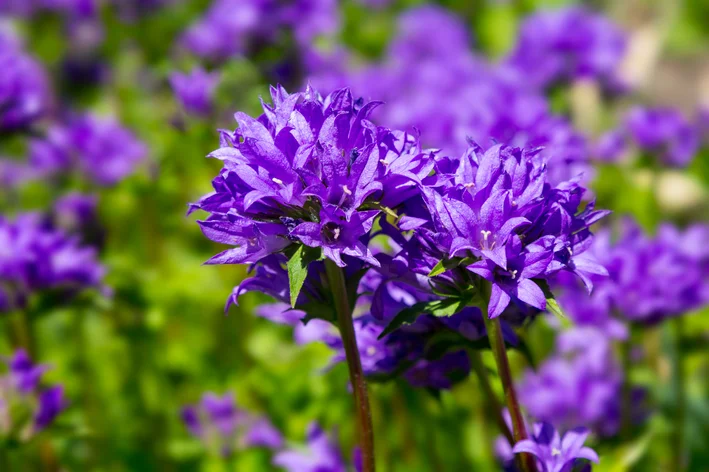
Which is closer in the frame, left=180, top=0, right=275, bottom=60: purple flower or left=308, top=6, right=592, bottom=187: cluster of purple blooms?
left=308, top=6, right=592, bottom=187: cluster of purple blooms

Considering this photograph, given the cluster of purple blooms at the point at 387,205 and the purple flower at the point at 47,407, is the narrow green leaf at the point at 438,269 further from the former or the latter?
the purple flower at the point at 47,407

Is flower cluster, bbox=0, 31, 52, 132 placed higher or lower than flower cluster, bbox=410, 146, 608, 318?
higher

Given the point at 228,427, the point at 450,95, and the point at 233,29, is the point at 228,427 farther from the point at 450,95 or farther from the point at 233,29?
the point at 450,95

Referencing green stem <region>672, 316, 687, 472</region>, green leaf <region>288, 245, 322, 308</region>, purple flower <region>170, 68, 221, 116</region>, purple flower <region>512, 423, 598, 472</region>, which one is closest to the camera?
green leaf <region>288, 245, 322, 308</region>

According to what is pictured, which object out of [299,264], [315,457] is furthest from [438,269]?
[315,457]

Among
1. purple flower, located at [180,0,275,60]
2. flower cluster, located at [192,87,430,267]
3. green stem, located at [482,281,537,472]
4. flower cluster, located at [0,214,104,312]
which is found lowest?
green stem, located at [482,281,537,472]

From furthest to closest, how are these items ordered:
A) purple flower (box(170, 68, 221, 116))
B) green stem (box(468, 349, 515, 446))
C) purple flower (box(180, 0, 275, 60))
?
purple flower (box(180, 0, 275, 60))
purple flower (box(170, 68, 221, 116))
green stem (box(468, 349, 515, 446))

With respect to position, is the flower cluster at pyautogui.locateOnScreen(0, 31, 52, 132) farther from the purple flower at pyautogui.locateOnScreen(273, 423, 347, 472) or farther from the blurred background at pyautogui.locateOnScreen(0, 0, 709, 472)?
the purple flower at pyautogui.locateOnScreen(273, 423, 347, 472)

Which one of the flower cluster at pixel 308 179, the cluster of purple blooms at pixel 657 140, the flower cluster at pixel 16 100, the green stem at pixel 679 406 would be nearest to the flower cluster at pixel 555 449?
the flower cluster at pixel 308 179

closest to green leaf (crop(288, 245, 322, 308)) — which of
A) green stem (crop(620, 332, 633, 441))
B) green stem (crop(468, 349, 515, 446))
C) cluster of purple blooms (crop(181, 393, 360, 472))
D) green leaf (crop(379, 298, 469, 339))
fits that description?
green leaf (crop(379, 298, 469, 339))
